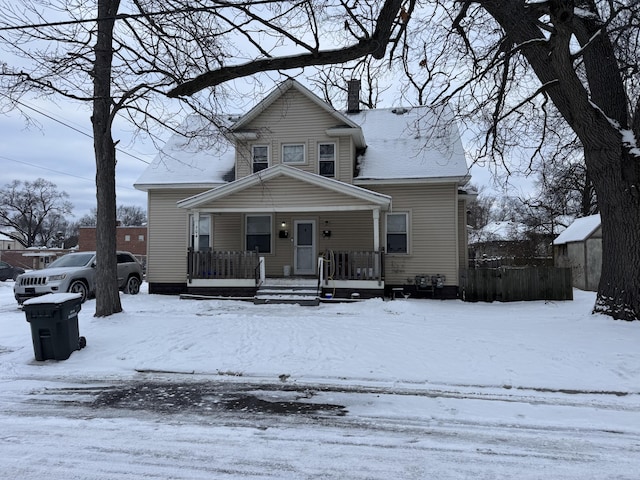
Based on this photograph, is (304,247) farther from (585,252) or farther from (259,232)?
(585,252)

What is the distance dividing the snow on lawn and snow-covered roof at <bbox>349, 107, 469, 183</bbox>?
21.1ft

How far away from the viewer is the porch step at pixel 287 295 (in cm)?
1255

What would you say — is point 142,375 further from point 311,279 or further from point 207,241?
point 207,241

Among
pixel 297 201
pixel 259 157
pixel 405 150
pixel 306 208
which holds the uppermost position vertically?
pixel 405 150

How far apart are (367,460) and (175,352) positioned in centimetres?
465

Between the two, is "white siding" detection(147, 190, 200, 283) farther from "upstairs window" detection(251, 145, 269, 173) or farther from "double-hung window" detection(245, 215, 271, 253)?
"upstairs window" detection(251, 145, 269, 173)

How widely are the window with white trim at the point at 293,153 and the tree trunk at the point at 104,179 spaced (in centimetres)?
747

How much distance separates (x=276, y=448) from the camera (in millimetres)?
3863

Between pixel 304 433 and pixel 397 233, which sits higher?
pixel 397 233

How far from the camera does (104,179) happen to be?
945cm

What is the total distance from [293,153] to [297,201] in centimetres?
288

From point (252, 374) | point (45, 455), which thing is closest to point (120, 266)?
point (252, 374)

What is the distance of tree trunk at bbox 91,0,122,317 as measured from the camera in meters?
9.27

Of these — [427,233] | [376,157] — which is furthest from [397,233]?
[376,157]
